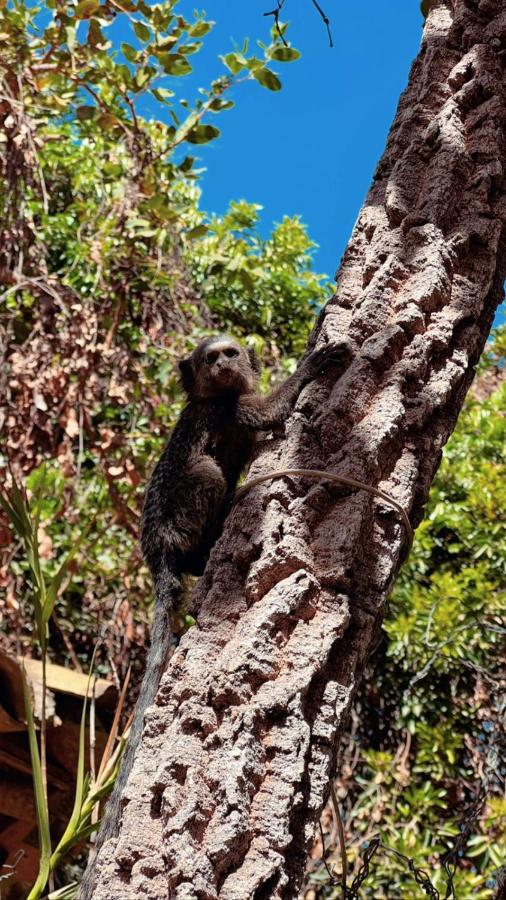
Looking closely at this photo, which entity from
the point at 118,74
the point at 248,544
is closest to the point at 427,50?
the point at 248,544

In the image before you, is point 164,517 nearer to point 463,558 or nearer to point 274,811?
point 274,811

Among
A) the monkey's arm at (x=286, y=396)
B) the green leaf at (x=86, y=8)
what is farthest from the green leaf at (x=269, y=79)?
the monkey's arm at (x=286, y=396)

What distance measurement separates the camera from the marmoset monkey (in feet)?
9.41

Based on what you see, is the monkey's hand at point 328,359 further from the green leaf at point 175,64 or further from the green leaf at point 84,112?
the green leaf at point 84,112

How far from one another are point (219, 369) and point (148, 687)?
1680 millimetres

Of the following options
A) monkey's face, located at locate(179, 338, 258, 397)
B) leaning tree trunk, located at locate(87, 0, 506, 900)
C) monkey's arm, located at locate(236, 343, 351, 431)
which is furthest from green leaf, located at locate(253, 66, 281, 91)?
leaning tree trunk, located at locate(87, 0, 506, 900)

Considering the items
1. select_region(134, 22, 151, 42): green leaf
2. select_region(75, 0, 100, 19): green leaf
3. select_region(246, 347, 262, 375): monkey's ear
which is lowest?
select_region(246, 347, 262, 375): monkey's ear

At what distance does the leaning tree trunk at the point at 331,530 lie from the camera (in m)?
1.28

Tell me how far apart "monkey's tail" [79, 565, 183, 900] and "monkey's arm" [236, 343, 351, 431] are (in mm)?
594

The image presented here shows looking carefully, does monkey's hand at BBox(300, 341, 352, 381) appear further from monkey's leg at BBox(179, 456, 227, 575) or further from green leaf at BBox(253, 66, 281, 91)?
green leaf at BBox(253, 66, 281, 91)

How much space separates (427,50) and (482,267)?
28.0 inches

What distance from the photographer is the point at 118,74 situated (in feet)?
15.5

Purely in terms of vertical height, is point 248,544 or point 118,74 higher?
point 118,74

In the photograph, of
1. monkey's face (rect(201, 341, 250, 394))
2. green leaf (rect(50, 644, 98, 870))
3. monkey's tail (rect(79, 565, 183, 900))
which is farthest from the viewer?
monkey's face (rect(201, 341, 250, 394))
